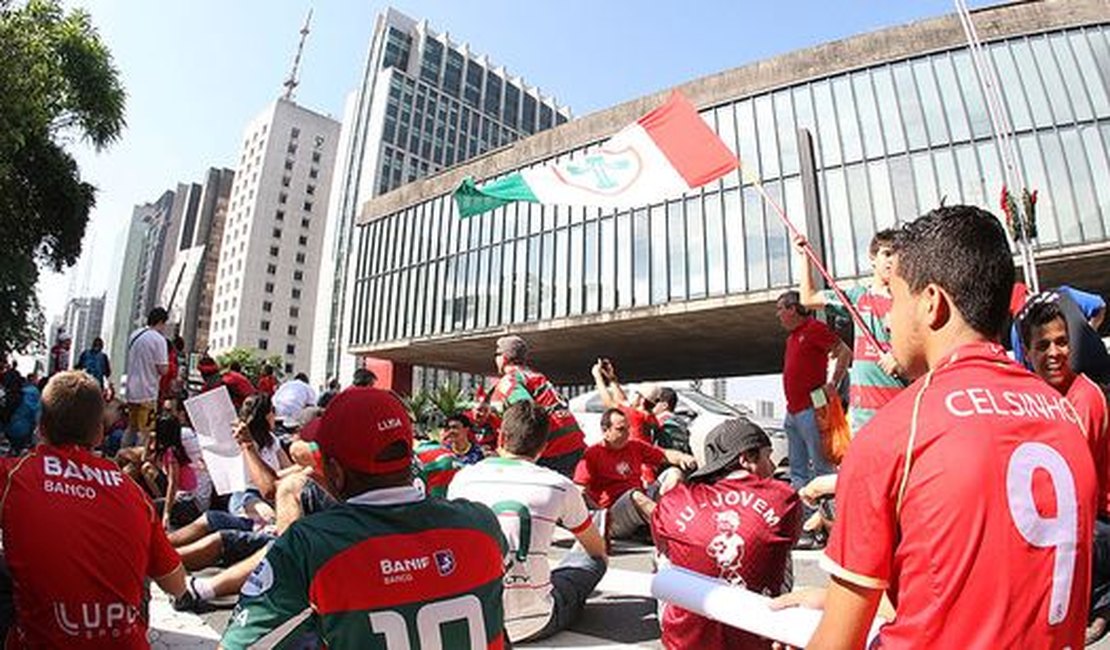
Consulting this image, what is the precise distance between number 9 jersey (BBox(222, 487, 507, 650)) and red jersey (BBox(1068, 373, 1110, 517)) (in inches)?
63.8

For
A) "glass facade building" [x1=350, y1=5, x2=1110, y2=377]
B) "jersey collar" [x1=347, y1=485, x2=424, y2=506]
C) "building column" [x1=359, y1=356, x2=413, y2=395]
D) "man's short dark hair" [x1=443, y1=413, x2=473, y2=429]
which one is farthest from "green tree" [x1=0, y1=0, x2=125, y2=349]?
"building column" [x1=359, y1=356, x2=413, y2=395]

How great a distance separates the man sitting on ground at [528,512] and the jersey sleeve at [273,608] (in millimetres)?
1746

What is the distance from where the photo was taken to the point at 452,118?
8106 centimetres

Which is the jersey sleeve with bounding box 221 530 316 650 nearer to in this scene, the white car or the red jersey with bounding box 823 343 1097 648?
the red jersey with bounding box 823 343 1097 648

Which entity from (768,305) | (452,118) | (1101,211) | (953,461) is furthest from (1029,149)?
(452,118)

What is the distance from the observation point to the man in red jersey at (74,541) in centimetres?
240

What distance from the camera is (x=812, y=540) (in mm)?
5730

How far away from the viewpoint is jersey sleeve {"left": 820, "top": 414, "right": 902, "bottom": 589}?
1.22m

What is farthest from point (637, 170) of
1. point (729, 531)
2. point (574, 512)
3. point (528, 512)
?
point (729, 531)

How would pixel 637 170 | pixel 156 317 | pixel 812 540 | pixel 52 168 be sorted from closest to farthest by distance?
pixel 812 540
pixel 637 170
pixel 156 317
pixel 52 168

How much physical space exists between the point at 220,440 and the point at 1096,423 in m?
5.22

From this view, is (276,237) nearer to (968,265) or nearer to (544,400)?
(544,400)

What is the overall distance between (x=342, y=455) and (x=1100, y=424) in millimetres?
2349

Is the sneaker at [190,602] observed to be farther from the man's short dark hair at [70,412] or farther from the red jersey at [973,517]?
the red jersey at [973,517]
